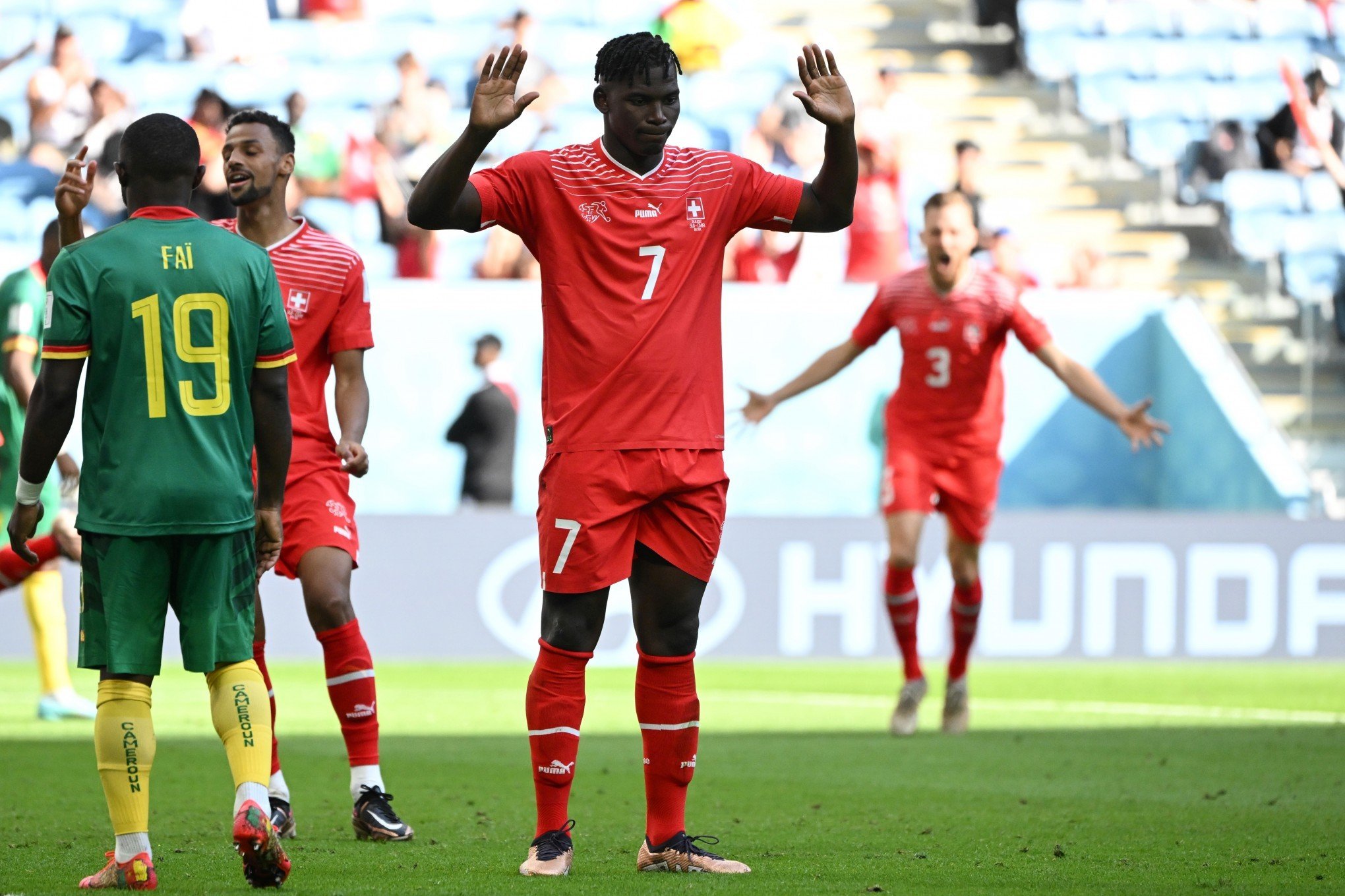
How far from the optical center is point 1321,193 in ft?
60.8

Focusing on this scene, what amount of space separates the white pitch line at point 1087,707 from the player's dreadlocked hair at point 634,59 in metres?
6.26

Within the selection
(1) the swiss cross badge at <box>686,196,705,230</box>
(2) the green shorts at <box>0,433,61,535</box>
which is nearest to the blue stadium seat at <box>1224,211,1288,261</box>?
(2) the green shorts at <box>0,433,61,535</box>

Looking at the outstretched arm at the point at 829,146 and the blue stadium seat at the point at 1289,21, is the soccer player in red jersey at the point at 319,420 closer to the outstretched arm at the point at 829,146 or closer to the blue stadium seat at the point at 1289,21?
the outstretched arm at the point at 829,146

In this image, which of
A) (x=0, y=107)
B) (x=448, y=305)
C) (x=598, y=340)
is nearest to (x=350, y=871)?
(x=598, y=340)

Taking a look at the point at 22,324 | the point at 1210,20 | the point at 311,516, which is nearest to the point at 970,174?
the point at 1210,20

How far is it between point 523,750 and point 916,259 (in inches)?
377

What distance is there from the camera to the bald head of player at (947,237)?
936cm

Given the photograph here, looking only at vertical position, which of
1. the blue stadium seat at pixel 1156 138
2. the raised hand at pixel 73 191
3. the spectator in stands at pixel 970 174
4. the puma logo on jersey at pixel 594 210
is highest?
the blue stadium seat at pixel 1156 138

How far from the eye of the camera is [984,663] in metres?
13.6

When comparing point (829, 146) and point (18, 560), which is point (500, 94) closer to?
point (829, 146)

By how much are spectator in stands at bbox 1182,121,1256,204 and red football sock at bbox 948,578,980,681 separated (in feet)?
34.8

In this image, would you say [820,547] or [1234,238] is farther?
[1234,238]

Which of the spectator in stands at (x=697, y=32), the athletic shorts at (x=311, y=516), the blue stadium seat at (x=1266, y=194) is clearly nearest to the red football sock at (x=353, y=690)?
the athletic shorts at (x=311, y=516)

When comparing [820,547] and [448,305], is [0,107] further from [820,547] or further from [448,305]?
[820,547]
